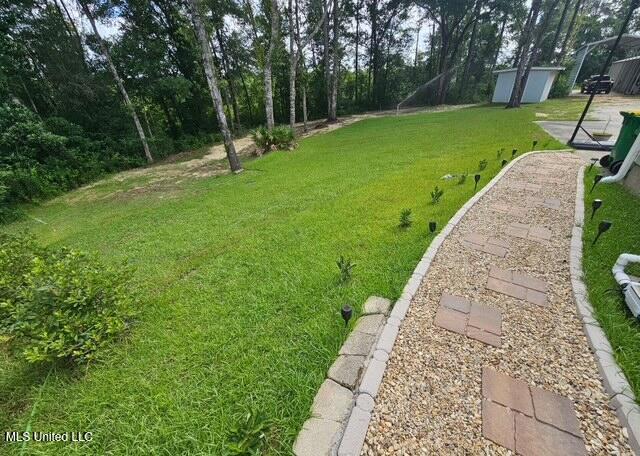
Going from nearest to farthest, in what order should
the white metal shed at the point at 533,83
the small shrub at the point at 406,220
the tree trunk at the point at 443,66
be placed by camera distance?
the small shrub at the point at 406,220, the white metal shed at the point at 533,83, the tree trunk at the point at 443,66

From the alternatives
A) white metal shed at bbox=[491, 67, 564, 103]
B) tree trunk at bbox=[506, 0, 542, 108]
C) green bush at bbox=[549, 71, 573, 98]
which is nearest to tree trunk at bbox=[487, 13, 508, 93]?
white metal shed at bbox=[491, 67, 564, 103]

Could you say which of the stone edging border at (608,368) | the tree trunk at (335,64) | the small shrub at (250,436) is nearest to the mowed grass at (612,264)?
the stone edging border at (608,368)

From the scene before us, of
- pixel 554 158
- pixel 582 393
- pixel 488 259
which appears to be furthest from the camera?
pixel 554 158

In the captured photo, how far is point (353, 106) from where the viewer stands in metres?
24.8

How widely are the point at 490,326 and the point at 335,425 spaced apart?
4.98 feet

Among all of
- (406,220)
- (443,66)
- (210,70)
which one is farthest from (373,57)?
(406,220)

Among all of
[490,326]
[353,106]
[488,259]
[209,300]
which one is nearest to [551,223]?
[488,259]

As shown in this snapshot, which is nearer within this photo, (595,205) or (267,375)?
(267,375)

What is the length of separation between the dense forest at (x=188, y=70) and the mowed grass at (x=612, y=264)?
29.4ft

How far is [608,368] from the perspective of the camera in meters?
1.71

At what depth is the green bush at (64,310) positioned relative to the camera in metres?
1.90

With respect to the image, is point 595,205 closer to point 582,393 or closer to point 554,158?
point 582,393

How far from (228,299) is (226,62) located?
19.0 metres

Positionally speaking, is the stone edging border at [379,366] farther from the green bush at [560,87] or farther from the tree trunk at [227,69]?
the green bush at [560,87]
